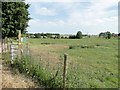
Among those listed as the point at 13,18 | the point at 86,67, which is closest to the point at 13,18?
the point at 13,18

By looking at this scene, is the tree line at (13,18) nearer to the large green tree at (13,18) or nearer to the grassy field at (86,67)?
the large green tree at (13,18)

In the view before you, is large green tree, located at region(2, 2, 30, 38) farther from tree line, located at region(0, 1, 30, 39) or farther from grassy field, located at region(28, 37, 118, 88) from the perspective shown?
grassy field, located at region(28, 37, 118, 88)

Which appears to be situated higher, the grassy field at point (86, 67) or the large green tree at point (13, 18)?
the large green tree at point (13, 18)

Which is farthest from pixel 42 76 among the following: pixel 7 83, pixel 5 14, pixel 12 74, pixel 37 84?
pixel 5 14

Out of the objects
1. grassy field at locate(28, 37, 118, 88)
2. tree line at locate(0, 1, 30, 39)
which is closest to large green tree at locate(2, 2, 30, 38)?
tree line at locate(0, 1, 30, 39)

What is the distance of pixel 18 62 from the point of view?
1023 centimetres

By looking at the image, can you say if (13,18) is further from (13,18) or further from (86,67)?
(86,67)

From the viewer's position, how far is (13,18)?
38812mm

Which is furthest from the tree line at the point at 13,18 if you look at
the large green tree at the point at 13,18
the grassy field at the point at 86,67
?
the grassy field at the point at 86,67

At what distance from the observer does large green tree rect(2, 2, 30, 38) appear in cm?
3631

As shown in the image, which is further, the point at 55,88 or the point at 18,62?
the point at 18,62

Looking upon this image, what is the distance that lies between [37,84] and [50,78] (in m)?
0.45

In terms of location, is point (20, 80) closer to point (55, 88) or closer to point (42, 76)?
point (42, 76)

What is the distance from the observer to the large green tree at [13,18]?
36312 millimetres
